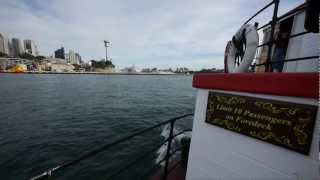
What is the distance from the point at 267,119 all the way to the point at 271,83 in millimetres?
347

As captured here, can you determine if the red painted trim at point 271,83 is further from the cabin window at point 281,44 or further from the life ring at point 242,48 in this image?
the cabin window at point 281,44

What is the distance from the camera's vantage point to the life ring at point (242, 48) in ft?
8.17

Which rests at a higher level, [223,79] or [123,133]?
[223,79]

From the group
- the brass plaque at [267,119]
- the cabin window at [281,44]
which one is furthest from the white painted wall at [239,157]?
the cabin window at [281,44]

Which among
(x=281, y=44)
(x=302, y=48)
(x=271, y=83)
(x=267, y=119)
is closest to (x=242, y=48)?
(x=302, y=48)

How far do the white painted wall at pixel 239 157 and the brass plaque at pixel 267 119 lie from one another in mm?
53

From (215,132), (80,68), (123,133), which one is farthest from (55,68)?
(215,132)

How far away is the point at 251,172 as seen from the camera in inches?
76.2

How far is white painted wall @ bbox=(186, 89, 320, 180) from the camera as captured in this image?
5.09ft

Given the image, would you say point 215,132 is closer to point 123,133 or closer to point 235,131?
point 235,131

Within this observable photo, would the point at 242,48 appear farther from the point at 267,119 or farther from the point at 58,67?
the point at 58,67

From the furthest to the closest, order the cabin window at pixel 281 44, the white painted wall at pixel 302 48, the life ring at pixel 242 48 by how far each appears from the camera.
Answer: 1. the cabin window at pixel 281 44
2. the white painted wall at pixel 302 48
3. the life ring at pixel 242 48

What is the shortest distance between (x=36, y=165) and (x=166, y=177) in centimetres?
668

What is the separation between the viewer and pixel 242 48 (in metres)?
3.30
